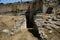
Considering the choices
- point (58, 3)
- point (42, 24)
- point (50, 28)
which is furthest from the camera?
point (58, 3)

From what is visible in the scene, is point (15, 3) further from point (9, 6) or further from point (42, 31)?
point (42, 31)

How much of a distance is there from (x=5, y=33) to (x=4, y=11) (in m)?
14.8

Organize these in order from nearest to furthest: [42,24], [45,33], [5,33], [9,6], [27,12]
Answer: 1. [45,33]
2. [42,24]
3. [5,33]
4. [27,12]
5. [9,6]

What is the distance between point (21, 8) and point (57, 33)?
17458 mm

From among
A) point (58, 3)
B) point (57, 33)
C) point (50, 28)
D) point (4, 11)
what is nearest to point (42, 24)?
point (50, 28)

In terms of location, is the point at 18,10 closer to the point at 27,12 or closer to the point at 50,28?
the point at 27,12

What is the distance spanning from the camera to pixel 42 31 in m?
11.4

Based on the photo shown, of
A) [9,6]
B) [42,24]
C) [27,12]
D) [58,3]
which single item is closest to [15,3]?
[9,6]

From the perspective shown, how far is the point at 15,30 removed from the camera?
14.6 metres

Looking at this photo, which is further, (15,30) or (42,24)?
(15,30)

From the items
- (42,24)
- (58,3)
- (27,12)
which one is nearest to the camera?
(42,24)

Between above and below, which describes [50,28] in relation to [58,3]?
below

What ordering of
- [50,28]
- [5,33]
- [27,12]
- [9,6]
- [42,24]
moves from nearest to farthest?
[50,28] → [42,24] → [5,33] → [27,12] → [9,6]

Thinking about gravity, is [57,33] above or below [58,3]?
below
